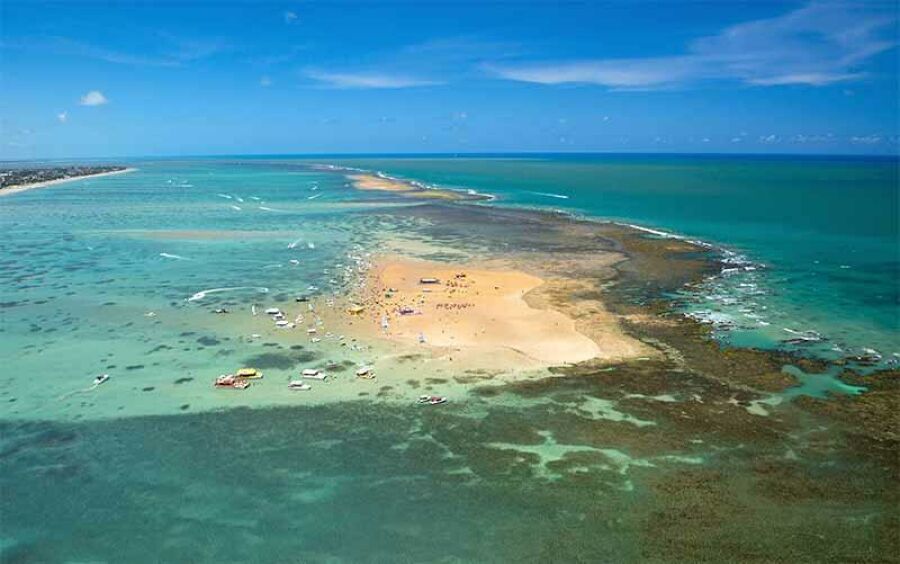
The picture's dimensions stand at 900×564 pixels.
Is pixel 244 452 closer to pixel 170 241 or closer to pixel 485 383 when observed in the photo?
pixel 485 383

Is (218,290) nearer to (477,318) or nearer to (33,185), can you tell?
(477,318)

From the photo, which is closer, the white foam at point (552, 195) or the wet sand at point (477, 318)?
the wet sand at point (477, 318)

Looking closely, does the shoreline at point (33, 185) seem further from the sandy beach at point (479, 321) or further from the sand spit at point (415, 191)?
the sandy beach at point (479, 321)

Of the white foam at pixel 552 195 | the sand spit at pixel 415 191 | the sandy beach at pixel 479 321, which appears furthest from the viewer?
the white foam at pixel 552 195

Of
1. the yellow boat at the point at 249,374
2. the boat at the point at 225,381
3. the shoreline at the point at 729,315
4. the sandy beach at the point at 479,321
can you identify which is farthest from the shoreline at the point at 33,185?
the boat at the point at 225,381

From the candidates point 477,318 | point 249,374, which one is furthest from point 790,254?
point 249,374

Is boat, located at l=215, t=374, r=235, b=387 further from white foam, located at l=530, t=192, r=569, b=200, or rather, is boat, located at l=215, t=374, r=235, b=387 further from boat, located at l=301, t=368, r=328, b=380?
white foam, located at l=530, t=192, r=569, b=200
